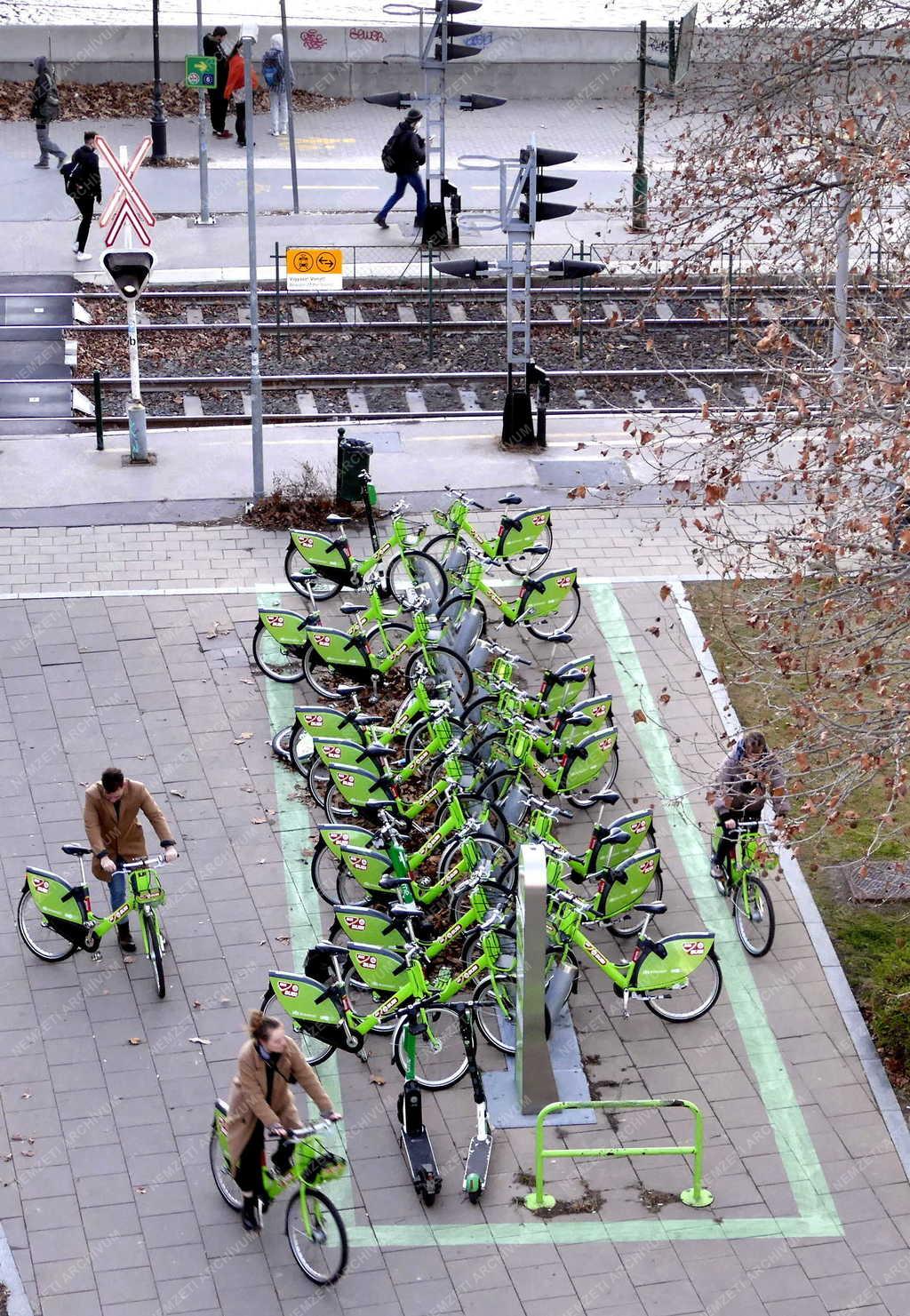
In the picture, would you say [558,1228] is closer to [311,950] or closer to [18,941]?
[311,950]

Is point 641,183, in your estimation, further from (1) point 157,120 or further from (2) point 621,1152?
(2) point 621,1152

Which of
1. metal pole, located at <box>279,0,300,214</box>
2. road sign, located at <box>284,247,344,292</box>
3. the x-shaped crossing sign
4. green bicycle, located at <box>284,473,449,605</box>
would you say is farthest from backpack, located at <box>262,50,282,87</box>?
green bicycle, located at <box>284,473,449,605</box>

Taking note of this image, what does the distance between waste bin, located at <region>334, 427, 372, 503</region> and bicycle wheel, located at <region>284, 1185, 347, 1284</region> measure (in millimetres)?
8562

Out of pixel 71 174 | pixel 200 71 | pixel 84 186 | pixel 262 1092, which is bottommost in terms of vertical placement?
pixel 262 1092

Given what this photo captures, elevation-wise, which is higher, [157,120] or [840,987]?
[157,120]

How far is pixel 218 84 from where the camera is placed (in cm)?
2625

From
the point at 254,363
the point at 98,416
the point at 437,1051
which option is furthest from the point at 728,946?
the point at 98,416

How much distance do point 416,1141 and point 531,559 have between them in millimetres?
7522

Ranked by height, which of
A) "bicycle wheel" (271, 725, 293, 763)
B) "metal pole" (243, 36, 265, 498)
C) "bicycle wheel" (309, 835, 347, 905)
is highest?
"metal pole" (243, 36, 265, 498)

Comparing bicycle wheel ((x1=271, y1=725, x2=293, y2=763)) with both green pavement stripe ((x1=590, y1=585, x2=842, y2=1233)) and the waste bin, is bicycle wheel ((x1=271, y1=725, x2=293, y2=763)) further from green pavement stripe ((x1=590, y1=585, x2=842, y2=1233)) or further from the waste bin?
the waste bin

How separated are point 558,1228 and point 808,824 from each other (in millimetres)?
4149

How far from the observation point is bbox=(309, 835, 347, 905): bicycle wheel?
12.7 m

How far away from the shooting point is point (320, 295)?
2264 cm

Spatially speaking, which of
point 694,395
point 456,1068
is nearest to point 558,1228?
point 456,1068
